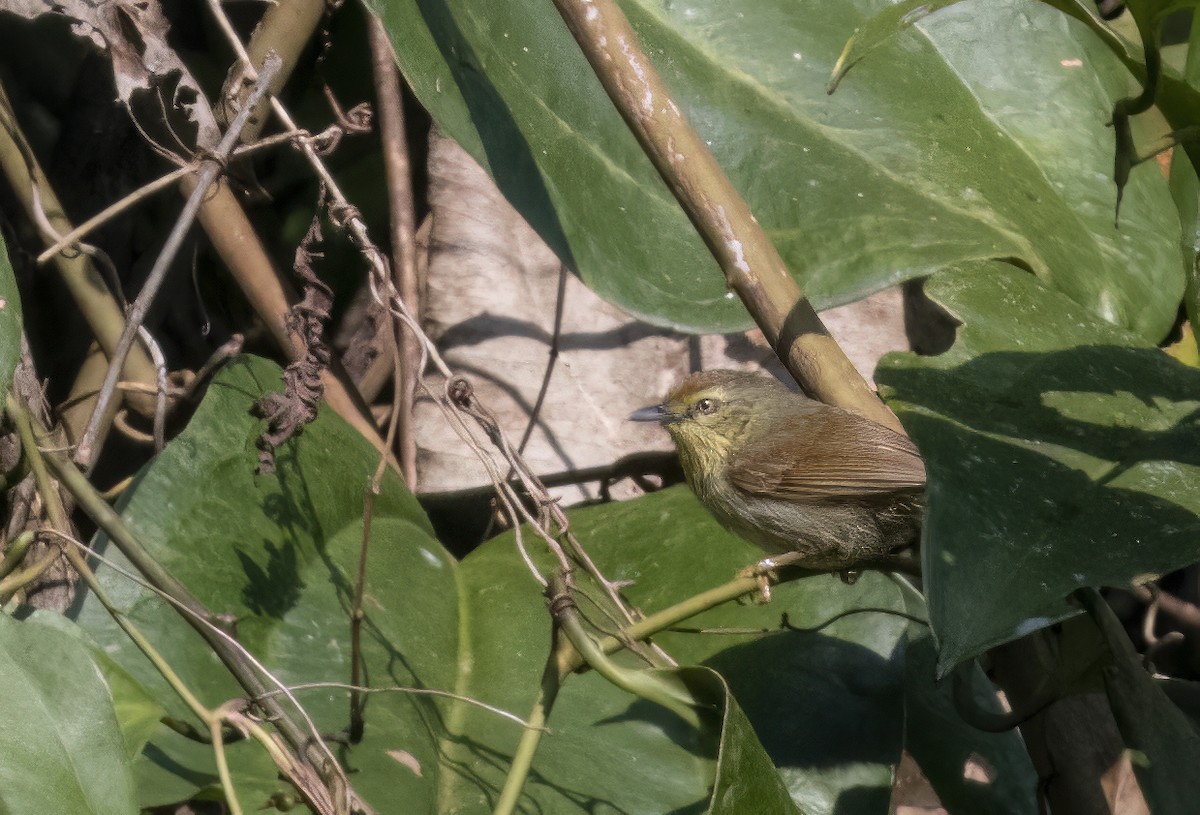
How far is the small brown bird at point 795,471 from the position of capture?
2.77 metres

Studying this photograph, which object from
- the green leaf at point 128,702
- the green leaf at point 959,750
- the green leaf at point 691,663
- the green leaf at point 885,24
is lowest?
the green leaf at point 959,750

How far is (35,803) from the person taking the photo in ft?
4.99

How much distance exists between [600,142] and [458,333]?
65 cm

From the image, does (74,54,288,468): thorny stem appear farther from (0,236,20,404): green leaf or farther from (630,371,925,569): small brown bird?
(630,371,925,569): small brown bird

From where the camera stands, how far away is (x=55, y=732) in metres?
1.58

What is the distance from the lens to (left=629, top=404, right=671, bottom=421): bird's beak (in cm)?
312

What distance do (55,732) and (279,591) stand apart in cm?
78

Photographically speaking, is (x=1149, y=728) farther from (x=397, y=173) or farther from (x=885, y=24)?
(x=397, y=173)

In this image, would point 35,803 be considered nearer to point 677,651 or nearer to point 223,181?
point 677,651

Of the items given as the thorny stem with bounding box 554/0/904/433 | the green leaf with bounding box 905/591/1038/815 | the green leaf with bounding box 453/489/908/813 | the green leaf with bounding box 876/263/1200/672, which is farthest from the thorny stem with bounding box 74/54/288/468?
the green leaf with bounding box 905/591/1038/815

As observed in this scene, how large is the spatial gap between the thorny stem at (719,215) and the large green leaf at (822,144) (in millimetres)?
415

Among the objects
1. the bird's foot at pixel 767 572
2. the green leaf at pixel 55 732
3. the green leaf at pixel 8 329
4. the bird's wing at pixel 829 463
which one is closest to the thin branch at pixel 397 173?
the bird's wing at pixel 829 463

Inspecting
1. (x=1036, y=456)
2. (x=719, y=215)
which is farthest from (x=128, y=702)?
(x=1036, y=456)

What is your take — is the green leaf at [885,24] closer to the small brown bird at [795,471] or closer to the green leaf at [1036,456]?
the green leaf at [1036,456]
